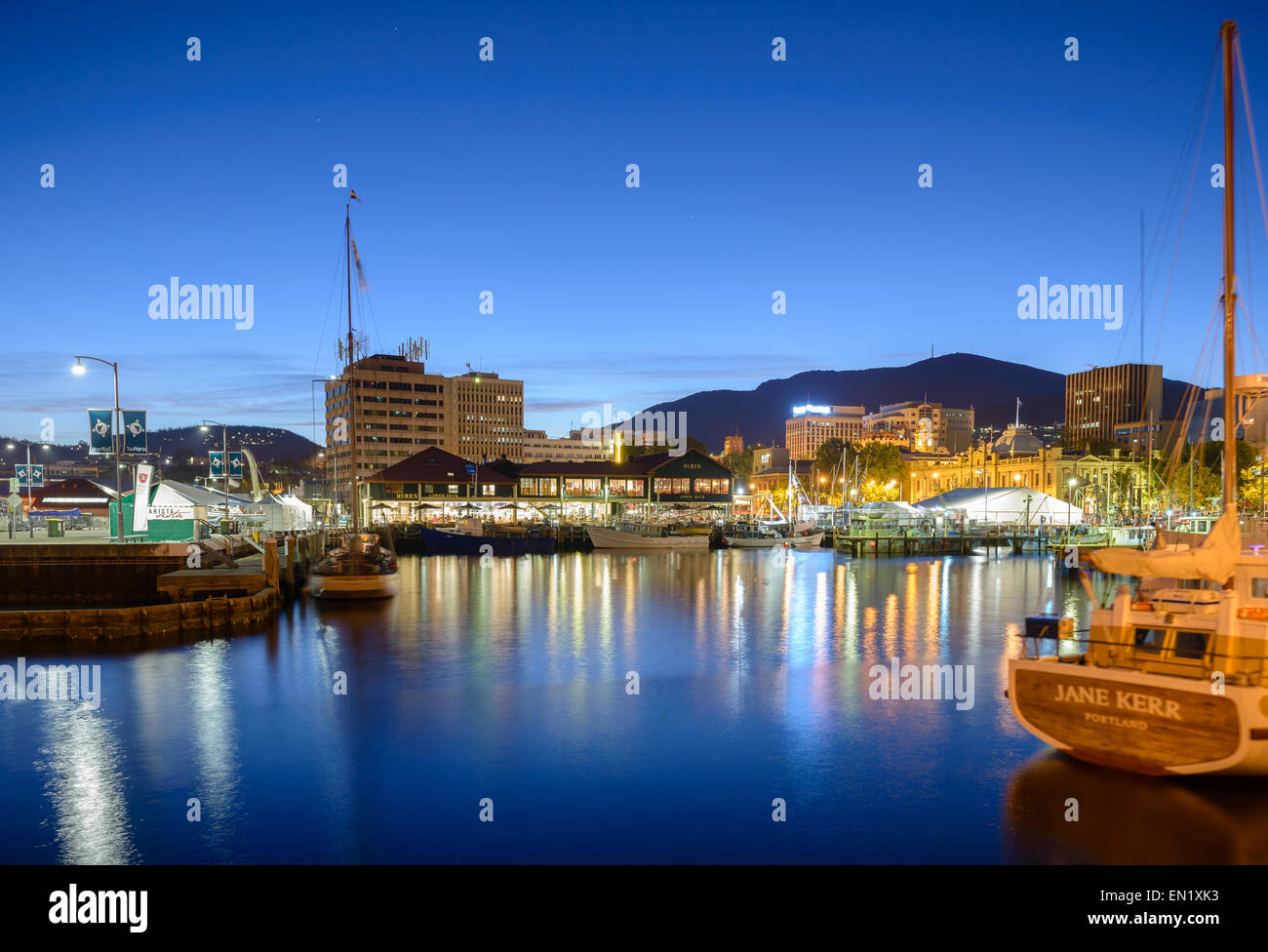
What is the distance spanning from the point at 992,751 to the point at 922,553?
63669 mm

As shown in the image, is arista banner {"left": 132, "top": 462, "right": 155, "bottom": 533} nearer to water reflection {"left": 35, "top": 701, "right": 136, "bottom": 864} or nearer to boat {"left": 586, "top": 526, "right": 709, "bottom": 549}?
water reflection {"left": 35, "top": 701, "right": 136, "bottom": 864}

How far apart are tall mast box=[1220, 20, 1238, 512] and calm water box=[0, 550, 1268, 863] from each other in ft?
21.2

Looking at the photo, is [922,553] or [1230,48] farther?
[922,553]

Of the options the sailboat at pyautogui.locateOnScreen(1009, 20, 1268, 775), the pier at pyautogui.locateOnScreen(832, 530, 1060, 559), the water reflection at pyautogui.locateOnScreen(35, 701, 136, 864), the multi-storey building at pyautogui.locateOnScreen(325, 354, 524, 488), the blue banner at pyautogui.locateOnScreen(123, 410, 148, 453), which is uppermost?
the multi-storey building at pyautogui.locateOnScreen(325, 354, 524, 488)

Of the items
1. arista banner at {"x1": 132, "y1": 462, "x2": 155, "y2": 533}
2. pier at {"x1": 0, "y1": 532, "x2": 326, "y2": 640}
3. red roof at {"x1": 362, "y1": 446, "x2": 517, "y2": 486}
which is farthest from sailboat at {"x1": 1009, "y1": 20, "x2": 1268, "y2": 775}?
red roof at {"x1": 362, "y1": 446, "x2": 517, "y2": 486}

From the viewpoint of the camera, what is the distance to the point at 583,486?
97.0m

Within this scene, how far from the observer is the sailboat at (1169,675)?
482 inches

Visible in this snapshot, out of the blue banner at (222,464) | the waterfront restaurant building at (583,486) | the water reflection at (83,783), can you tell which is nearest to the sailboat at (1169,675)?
the water reflection at (83,783)

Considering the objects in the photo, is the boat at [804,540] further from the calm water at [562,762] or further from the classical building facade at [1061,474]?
the calm water at [562,762]

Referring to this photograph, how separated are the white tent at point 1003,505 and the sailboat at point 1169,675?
3092 inches

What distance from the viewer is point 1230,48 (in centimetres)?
1703

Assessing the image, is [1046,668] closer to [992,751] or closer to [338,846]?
[992,751]

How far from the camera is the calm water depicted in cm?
1269
